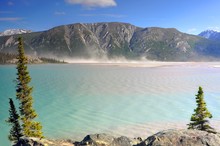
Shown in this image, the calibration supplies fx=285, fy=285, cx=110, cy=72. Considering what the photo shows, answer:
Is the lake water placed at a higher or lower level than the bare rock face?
lower

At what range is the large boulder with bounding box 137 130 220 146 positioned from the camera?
63.8ft

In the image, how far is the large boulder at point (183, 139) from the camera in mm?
19438

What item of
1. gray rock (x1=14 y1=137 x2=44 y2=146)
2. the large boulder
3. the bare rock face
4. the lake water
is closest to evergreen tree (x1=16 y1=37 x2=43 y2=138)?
the lake water

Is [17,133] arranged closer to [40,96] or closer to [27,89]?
[27,89]

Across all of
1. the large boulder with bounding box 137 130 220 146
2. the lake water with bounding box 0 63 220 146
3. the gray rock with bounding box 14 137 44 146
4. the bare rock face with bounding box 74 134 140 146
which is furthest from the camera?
the lake water with bounding box 0 63 220 146

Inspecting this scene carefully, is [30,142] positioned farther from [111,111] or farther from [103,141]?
[111,111]

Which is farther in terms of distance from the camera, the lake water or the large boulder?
the lake water

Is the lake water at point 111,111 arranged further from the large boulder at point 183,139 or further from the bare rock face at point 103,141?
the large boulder at point 183,139

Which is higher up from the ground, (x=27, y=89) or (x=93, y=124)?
(x=27, y=89)

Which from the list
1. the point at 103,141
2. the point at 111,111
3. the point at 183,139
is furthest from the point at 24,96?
the point at 183,139

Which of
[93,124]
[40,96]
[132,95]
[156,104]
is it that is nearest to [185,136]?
[93,124]

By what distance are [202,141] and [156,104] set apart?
55.3 meters

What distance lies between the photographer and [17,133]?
40469 millimetres

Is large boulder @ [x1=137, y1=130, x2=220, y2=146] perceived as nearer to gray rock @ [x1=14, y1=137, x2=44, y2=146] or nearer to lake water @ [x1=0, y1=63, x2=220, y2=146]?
gray rock @ [x1=14, y1=137, x2=44, y2=146]
